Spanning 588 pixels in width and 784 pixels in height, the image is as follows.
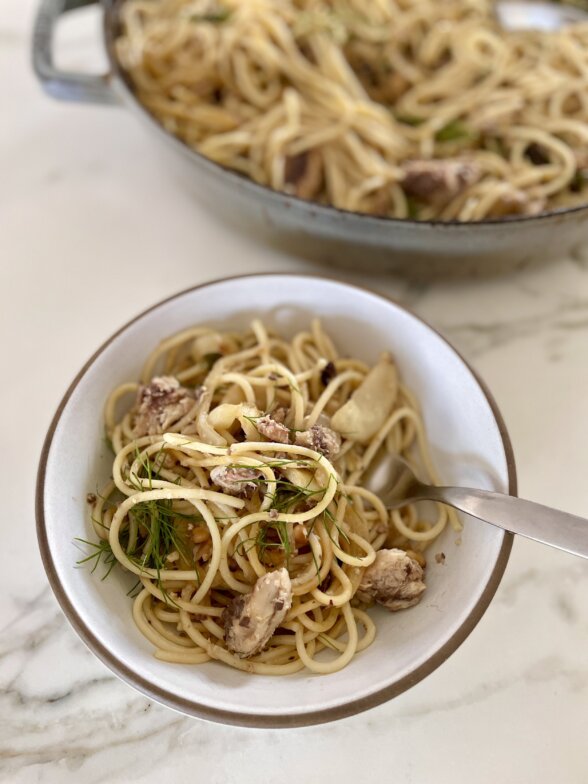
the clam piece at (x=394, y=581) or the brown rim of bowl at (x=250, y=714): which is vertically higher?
the brown rim of bowl at (x=250, y=714)

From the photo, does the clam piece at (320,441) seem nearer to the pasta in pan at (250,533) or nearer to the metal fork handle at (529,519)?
the pasta in pan at (250,533)

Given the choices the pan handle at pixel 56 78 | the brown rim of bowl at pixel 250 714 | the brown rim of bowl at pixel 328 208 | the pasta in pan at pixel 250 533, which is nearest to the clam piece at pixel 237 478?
the pasta in pan at pixel 250 533

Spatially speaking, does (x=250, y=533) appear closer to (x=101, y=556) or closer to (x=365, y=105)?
(x=101, y=556)

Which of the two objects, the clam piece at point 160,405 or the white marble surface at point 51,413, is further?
the clam piece at point 160,405

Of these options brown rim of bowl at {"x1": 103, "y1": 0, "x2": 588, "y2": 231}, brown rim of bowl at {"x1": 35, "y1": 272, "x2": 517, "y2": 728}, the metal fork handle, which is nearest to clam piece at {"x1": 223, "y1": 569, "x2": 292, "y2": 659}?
brown rim of bowl at {"x1": 35, "y1": 272, "x2": 517, "y2": 728}

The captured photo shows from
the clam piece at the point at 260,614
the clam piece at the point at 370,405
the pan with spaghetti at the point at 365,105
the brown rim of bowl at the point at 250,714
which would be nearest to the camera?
the brown rim of bowl at the point at 250,714

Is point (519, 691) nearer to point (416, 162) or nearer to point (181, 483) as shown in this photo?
point (181, 483)

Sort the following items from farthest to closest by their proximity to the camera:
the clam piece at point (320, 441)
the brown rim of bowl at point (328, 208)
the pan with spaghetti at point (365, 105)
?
the pan with spaghetti at point (365, 105), the brown rim of bowl at point (328, 208), the clam piece at point (320, 441)
